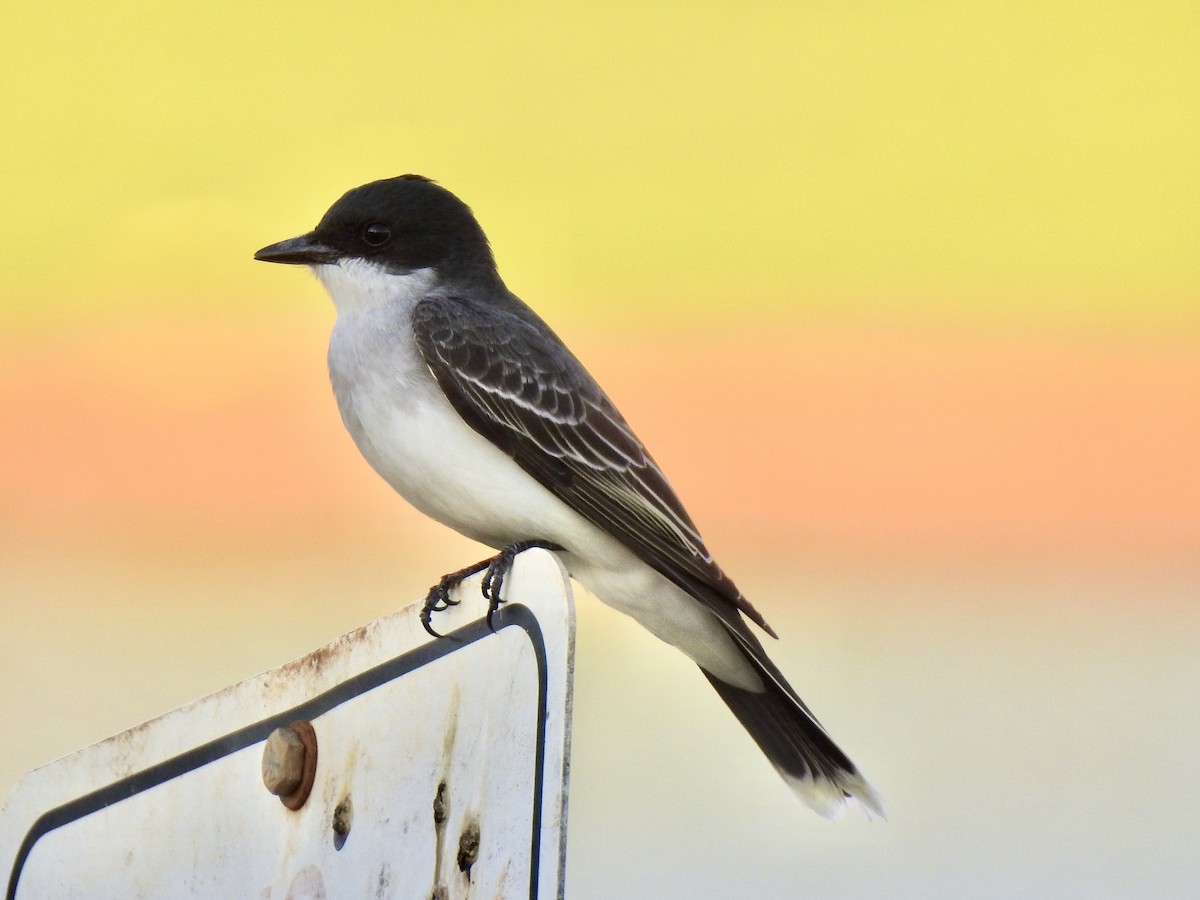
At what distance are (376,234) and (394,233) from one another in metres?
0.05

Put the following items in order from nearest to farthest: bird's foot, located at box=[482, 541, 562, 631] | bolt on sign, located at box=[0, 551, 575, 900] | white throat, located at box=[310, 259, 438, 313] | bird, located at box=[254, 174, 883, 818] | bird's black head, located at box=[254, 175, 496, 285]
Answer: bolt on sign, located at box=[0, 551, 575, 900], bird's foot, located at box=[482, 541, 562, 631], bird, located at box=[254, 174, 883, 818], white throat, located at box=[310, 259, 438, 313], bird's black head, located at box=[254, 175, 496, 285]

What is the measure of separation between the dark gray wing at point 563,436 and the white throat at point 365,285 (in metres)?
0.16

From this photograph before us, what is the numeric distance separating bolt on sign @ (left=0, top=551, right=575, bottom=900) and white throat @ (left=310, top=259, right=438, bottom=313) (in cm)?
187

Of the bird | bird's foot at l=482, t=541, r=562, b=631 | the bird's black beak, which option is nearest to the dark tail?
the bird

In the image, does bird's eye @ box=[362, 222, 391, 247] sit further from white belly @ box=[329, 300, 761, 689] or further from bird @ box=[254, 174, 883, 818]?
white belly @ box=[329, 300, 761, 689]

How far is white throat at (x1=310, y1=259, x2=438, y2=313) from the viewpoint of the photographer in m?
4.53

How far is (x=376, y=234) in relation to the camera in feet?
15.4

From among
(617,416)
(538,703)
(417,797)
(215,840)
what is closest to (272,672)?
(215,840)

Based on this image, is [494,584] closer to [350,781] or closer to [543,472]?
[350,781]

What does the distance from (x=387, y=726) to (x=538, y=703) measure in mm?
433

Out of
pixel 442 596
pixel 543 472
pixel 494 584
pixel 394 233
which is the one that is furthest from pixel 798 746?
pixel 394 233

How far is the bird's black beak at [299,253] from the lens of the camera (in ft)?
15.0

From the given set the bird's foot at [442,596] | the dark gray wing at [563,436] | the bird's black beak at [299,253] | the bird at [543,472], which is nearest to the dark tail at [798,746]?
the bird at [543,472]

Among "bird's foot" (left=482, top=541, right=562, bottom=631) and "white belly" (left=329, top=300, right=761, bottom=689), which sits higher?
"white belly" (left=329, top=300, right=761, bottom=689)
